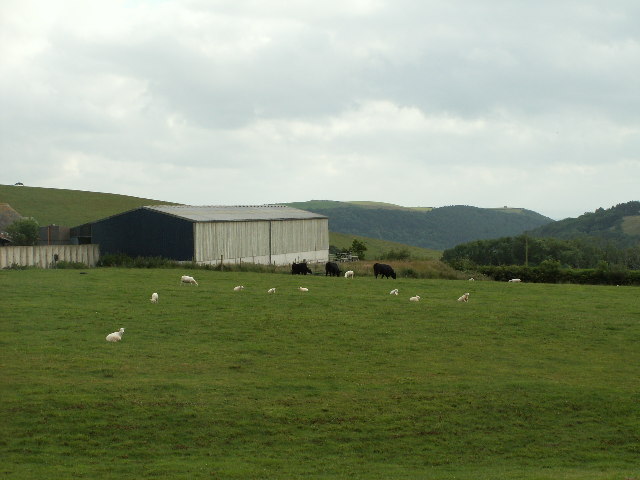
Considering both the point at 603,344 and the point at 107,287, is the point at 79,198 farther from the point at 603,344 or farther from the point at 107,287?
the point at 603,344

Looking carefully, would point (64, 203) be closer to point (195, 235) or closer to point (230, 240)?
point (230, 240)

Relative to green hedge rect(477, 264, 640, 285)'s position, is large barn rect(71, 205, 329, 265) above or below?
above

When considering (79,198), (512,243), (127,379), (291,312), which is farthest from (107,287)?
(79,198)

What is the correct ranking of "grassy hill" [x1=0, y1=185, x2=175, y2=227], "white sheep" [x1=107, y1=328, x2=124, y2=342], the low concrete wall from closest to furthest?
"white sheep" [x1=107, y1=328, x2=124, y2=342] → the low concrete wall → "grassy hill" [x1=0, y1=185, x2=175, y2=227]

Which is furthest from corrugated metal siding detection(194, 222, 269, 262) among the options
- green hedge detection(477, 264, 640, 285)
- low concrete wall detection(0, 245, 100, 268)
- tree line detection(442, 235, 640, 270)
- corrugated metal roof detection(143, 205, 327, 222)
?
tree line detection(442, 235, 640, 270)

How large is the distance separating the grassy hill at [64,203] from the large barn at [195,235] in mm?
56592

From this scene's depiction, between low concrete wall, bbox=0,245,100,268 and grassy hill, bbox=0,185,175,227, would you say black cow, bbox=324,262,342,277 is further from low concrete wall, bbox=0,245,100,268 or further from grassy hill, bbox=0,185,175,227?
grassy hill, bbox=0,185,175,227

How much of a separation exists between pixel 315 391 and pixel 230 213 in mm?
51662

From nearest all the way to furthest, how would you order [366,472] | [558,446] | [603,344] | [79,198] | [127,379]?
[366,472] < [558,446] < [127,379] < [603,344] < [79,198]

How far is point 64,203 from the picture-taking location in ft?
442

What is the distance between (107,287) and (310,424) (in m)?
22.8

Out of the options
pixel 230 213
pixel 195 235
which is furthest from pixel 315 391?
pixel 230 213

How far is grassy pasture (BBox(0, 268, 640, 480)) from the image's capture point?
17125 millimetres

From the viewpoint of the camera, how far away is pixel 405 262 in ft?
219
